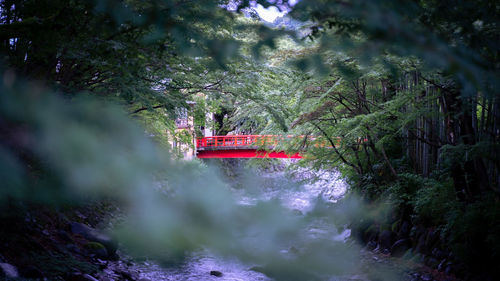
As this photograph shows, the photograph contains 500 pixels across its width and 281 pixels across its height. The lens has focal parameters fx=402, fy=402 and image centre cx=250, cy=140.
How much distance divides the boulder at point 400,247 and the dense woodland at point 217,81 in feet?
0.38

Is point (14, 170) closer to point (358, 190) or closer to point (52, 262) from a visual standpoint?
point (52, 262)

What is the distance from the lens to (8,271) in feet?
11.5

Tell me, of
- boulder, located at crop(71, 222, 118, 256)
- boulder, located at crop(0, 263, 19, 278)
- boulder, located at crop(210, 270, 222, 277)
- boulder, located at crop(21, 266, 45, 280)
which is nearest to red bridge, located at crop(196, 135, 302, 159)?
boulder, located at crop(210, 270, 222, 277)

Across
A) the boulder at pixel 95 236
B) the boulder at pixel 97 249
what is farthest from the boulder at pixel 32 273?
the boulder at pixel 95 236

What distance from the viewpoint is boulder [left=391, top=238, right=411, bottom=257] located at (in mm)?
7269

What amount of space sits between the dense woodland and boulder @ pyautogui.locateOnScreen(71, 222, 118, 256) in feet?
1.31

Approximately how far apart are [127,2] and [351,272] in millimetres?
6091

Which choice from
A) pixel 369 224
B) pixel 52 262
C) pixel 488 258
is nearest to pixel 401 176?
pixel 369 224

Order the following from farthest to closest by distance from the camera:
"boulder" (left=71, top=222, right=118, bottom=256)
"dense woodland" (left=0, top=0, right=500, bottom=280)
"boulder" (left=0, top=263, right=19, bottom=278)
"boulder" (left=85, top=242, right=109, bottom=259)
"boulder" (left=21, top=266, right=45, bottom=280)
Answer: "boulder" (left=71, top=222, right=118, bottom=256)
"boulder" (left=85, top=242, right=109, bottom=259)
"boulder" (left=21, top=266, right=45, bottom=280)
"boulder" (left=0, top=263, right=19, bottom=278)
"dense woodland" (left=0, top=0, right=500, bottom=280)

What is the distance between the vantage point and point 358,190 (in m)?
9.27

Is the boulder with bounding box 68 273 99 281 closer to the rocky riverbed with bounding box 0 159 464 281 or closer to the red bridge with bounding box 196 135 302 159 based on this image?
the rocky riverbed with bounding box 0 159 464 281

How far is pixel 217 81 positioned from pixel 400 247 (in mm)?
4669

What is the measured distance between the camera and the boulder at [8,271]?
3429mm

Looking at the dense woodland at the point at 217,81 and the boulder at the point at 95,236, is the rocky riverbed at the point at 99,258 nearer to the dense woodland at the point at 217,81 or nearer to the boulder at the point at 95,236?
the boulder at the point at 95,236
